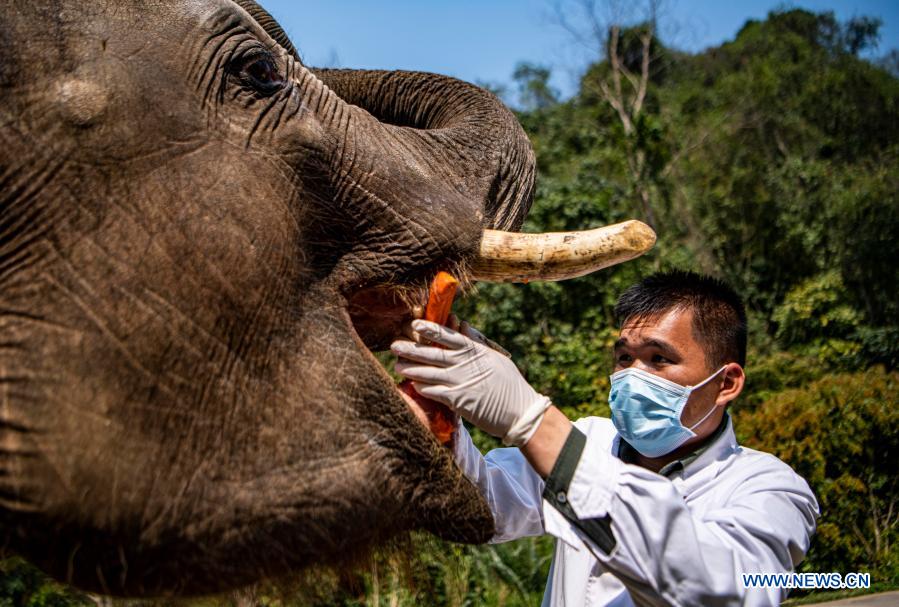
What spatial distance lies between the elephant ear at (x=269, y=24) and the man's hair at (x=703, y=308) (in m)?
1.47

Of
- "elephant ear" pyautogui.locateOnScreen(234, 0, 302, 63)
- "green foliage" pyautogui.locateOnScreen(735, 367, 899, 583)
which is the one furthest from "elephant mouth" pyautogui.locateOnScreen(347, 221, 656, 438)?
"green foliage" pyautogui.locateOnScreen(735, 367, 899, 583)

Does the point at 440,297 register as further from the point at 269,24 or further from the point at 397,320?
the point at 269,24

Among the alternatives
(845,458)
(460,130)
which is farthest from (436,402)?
(845,458)

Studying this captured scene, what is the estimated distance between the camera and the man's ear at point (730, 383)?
110 inches

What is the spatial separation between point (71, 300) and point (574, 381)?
10.6 m

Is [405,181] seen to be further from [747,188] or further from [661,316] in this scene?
[747,188]

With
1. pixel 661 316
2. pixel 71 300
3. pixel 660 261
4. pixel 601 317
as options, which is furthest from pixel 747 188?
pixel 71 300

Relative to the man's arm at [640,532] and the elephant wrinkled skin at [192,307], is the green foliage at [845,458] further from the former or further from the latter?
the elephant wrinkled skin at [192,307]

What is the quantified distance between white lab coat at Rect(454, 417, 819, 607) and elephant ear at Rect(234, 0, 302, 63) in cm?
138

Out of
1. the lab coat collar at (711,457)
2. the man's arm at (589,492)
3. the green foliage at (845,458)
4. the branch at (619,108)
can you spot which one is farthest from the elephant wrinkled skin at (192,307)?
the branch at (619,108)

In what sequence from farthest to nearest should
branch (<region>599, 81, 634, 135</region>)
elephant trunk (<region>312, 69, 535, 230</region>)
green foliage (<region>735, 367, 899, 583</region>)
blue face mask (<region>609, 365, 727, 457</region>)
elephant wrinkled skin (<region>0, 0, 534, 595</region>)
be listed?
branch (<region>599, 81, 634, 135</region>), green foliage (<region>735, 367, 899, 583</region>), blue face mask (<region>609, 365, 727, 457</region>), elephant trunk (<region>312, 69, 535, 230</region>), elephant wrinkled skin (<region>0, 0, 534, 595</region>)

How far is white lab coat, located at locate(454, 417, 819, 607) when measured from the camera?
6.41ft

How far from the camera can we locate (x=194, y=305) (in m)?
1.74

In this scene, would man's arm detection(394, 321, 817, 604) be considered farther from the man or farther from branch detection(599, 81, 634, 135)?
branch detection(599, 81, 634, 135)
